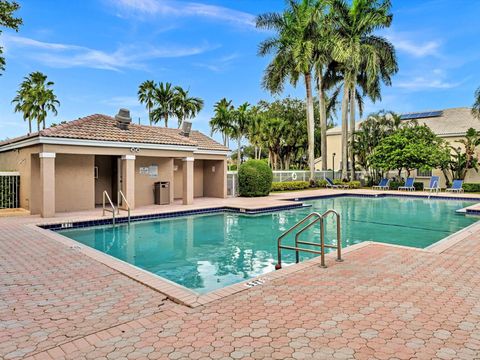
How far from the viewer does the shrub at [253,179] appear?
834 inches

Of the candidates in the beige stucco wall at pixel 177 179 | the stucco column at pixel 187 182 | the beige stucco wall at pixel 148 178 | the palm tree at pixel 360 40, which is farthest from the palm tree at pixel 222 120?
the stucco column at pixel 187 182

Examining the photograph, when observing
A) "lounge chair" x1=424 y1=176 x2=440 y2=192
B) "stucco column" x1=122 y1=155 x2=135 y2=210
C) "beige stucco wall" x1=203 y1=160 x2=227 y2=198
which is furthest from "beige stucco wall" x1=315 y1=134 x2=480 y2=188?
"stucco column" x1=122 y1=155 x2=135 y2=210

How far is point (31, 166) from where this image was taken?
13.9 m

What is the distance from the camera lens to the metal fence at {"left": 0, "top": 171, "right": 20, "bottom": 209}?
1501 centimetres

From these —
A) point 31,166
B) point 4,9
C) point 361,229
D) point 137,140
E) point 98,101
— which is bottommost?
point 361,229

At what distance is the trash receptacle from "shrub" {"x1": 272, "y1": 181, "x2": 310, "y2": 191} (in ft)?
32.0

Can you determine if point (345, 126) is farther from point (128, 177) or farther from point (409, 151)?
point (128, 177)

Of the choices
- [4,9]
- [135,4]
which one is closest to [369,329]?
[4,9]

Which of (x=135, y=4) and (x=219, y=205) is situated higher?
(x=135, y=4)

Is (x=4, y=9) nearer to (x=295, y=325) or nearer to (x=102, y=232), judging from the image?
(x=102, y=232)

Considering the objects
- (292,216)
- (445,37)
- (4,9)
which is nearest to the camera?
(4,9)

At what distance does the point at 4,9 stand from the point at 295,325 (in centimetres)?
1218

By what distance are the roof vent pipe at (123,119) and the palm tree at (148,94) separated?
3463 cm

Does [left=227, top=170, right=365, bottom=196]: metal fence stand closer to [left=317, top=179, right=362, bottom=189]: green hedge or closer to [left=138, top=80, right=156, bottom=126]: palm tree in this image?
[left=317, top=179, right=362, bottom=189]: green hedge
